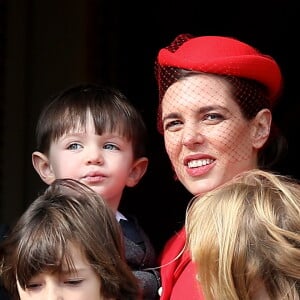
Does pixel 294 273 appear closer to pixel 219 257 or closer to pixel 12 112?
pixel 219 257

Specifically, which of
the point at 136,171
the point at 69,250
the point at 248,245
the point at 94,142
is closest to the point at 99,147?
the point at 94,142

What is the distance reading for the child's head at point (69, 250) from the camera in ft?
5.67

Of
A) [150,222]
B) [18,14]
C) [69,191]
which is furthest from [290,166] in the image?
[69,191]

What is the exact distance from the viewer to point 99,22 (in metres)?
3.78

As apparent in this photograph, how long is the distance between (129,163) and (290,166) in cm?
230

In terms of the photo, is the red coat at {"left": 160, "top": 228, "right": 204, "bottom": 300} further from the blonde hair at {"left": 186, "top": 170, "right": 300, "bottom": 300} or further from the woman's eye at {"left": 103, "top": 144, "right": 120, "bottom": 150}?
the woman's eye at {"left": 103, "top": 144, "right": 120, "bottom": 150}

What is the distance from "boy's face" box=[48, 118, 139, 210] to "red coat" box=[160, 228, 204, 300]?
0.60ft

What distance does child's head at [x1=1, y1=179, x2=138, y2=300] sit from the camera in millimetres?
1729

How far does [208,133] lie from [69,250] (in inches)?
15.1

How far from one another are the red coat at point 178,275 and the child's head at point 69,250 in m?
0.09

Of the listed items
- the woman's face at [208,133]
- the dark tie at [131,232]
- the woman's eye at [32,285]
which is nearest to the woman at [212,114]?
the woman's face at [208,133]

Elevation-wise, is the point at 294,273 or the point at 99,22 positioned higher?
the point at 99,22

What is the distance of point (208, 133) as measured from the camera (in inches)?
76.2

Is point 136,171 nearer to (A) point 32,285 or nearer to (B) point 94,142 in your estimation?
(B) point 94,142
